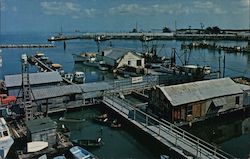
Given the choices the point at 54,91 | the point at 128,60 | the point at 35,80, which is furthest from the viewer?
the point at 128,60

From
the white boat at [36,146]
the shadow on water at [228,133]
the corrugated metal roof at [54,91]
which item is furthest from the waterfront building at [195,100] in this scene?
the white boat at [36,146]

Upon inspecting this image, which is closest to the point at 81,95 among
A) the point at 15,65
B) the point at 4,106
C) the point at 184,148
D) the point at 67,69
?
the point at 4,106

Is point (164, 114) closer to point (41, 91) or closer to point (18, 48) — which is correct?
point (41, 91)

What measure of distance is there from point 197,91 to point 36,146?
43.2 ft

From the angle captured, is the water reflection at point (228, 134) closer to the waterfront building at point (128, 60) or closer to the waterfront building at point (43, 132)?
the waterfront building at point (43, 132)

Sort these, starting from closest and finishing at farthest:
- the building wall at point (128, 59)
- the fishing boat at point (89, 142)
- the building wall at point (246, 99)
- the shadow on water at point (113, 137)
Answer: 1. the shadow on water at point (113, 137)
2. the fishing boat at point (89, 142)
3. the building wall at point (246, 99)
4. the building wall at point (128, 59)

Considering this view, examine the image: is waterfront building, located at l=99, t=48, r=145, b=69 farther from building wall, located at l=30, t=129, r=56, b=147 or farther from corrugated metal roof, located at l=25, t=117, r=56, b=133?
building wall, located at l=30, t=129, r=56, b=147

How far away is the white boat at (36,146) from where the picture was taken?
17.1 meters

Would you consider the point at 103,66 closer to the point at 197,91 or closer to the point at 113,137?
the point at 197,91

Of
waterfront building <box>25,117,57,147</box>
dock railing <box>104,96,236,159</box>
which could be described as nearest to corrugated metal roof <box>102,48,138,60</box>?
dock railing <box>104,96,236,159</box>

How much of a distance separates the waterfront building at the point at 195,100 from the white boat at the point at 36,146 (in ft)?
31.4

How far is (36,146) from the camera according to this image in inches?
682

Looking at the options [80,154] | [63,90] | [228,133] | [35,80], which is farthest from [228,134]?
[35,80]

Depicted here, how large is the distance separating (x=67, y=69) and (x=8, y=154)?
1499 inches
